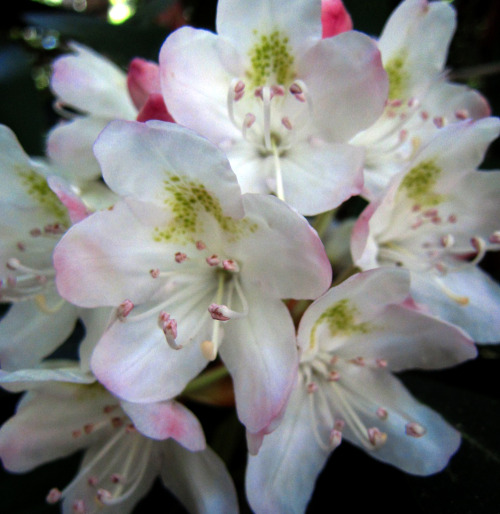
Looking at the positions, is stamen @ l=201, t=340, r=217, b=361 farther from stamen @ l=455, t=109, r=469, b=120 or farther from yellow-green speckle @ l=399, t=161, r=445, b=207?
stamen @ l=455, t=109, r=469, b=120

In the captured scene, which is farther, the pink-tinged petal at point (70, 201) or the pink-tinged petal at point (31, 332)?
the pink-tinged petal at point (31, 332)

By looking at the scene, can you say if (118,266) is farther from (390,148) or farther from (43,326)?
(390,148)

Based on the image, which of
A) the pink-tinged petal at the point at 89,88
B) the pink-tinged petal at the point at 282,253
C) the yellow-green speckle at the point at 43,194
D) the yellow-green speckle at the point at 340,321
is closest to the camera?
the pink-tinged petal at the point at 282,253

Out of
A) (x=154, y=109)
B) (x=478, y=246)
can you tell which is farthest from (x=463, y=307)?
(x=154, y=109)

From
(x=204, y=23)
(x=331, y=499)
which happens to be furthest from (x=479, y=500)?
(x=204, y=23)

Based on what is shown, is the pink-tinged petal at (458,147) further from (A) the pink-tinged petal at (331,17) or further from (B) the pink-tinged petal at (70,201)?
(B) the pink-tinged petal at (70,201)

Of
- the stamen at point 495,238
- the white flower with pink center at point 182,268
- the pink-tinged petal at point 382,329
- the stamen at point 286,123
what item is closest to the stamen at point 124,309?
the white flower with pink center at point 182,268
